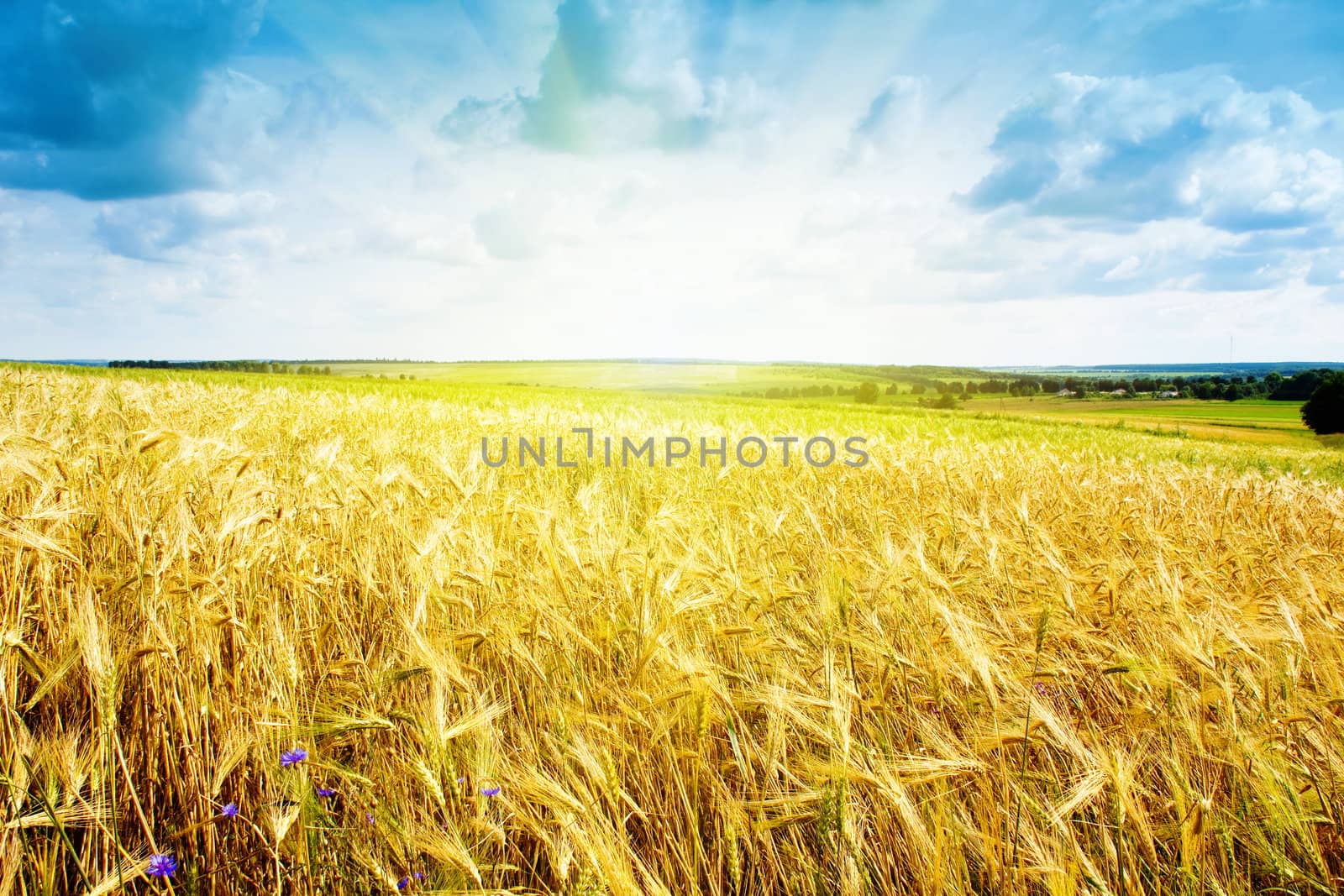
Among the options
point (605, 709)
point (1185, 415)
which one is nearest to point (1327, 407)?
point (1185, 415)

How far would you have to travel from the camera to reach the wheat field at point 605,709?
118 centimetres

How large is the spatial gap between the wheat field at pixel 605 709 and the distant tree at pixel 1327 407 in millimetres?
51650

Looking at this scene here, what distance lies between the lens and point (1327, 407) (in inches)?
1491

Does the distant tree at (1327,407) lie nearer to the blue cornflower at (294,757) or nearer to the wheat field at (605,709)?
the wheat field at (605,709)

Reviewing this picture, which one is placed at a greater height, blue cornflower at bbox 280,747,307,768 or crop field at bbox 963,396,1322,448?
blue cornflower at bbox 280,747,307,768

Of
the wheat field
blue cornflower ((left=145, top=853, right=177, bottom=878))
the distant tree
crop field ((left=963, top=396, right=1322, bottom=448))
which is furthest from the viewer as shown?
the distant tree

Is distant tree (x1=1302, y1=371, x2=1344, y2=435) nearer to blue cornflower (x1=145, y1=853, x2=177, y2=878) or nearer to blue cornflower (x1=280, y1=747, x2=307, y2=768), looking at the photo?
blue cornflower (x1=280, y1=747, x2=307, y2=768)

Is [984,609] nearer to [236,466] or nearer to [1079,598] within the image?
[1079,598]

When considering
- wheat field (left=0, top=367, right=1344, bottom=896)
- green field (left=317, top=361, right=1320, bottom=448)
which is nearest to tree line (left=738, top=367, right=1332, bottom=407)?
green field (left=317, top=361, right=1320, bottom=448)

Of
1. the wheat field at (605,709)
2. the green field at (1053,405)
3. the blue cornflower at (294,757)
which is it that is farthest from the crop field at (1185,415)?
the blue cornflower at (294,757)

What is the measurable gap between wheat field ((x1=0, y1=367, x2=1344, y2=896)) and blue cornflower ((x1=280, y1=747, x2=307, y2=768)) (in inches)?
0.5

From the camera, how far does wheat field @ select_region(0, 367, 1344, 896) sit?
1176mm

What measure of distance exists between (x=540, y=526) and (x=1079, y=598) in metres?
2.27

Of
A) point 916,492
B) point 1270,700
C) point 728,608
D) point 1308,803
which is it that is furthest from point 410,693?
point 916,492
